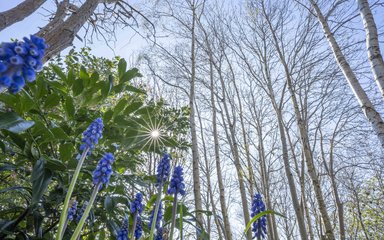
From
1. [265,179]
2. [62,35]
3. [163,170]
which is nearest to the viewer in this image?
[163,170]

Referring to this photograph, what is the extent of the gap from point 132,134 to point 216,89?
692 cm

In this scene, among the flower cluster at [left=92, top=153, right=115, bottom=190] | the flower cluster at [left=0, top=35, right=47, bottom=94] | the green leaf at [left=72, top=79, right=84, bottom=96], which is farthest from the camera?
the green leaf at [left=72, top=79, right=84, bottom=96]

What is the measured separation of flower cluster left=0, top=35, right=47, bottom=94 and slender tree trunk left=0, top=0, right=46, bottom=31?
1706mm

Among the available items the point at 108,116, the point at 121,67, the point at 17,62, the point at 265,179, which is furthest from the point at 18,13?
the point at 265,179

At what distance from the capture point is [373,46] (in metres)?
3.33

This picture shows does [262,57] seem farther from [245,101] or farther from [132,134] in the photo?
[132,134]

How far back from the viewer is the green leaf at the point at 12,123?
727 mm

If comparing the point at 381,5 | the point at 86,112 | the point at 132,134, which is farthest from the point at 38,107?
the point at 381,5

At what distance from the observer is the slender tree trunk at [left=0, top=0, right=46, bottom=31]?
1843 millimetres

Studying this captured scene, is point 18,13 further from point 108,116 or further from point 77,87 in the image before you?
point 108,116

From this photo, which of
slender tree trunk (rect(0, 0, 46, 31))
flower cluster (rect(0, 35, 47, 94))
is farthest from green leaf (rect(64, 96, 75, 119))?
slender tree trunk (rect(0, 0, 46, 31))

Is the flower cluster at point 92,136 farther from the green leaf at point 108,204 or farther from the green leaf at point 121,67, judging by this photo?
the green leaf at point 121,67

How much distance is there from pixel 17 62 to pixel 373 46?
154 inches

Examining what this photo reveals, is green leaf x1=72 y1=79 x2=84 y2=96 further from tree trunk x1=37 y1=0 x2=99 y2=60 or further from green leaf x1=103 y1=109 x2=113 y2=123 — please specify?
tree trunk x1=37 y1=0 x2=99 y2=60
